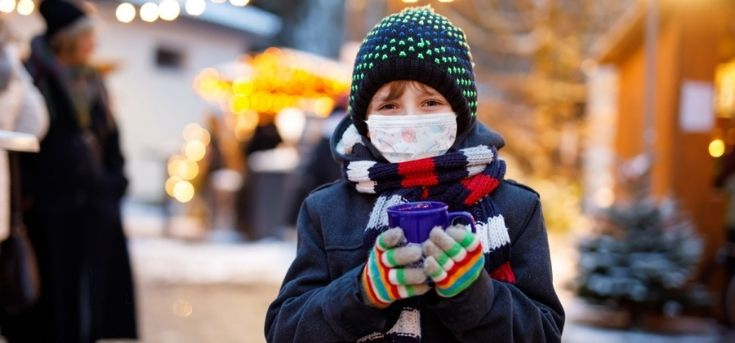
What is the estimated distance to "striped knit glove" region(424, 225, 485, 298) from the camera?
1775 millimetres

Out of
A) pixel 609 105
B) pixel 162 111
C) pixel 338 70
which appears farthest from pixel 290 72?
pixel 162 111

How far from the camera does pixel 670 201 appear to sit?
8.06 m

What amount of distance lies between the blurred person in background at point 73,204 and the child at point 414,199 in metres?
3.07

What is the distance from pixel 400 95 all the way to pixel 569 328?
5886 millimetres

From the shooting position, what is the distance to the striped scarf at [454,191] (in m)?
2.09

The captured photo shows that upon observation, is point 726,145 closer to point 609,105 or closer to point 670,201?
point 670,201

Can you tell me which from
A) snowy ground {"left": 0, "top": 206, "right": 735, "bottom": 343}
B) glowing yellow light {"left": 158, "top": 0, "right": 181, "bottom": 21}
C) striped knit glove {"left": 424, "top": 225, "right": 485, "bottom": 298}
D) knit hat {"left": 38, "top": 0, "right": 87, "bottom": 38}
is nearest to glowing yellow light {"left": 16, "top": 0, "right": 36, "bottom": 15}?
→ glowing yellow light {"left": 158, "top": 0, "right": 181, "bottom": 21}

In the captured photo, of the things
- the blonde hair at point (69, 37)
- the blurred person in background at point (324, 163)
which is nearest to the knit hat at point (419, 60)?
the blonde hair at point (69, 37)

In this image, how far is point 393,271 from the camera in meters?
1.82

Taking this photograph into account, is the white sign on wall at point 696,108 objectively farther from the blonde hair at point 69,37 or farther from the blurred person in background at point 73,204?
the blonde hair at point 69,37

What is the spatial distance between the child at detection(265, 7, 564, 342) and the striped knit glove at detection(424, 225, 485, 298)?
0.12 m

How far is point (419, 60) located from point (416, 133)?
0.54 feet

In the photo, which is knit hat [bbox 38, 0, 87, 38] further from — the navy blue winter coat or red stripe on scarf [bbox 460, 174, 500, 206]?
red stripe on scarf [bbox 460, 174, 500, 206]

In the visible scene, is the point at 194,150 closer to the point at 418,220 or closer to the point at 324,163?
the point at 324,163
